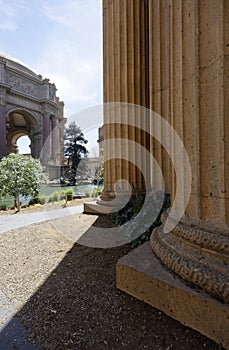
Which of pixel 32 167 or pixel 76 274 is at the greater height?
pixel 32 167

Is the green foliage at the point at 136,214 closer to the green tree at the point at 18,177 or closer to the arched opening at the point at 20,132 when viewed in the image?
the green tree at the point at 18,177

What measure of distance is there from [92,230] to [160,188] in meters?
1.79

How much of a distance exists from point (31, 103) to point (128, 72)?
1296 inches

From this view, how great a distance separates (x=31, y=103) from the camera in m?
34.0

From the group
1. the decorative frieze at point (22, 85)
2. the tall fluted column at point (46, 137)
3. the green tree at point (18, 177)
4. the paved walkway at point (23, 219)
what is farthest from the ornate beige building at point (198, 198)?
the decorative frieze at point (22, 85)

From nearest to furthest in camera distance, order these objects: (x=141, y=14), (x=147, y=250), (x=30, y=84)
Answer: (x=147, y=250) → (x=141, y=14) → (x=30, y=84)

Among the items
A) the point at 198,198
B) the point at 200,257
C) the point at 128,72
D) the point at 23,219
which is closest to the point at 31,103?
the point at 23,219

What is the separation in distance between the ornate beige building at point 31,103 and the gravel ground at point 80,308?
30.5 meters

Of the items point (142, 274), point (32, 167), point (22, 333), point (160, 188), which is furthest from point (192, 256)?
point (32, 167)

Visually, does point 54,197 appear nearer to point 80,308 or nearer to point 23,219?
point 23,219

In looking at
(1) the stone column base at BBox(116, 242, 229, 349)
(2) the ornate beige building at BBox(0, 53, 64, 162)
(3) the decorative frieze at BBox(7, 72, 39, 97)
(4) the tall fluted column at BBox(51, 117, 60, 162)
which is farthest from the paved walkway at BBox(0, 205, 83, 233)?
(3) the decorative frieze at BBox(7, 72, 39, 97)

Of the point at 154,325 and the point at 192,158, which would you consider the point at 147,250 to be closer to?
the point at 154,325

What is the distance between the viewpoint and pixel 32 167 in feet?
33.3

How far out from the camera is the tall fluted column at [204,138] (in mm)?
1611
